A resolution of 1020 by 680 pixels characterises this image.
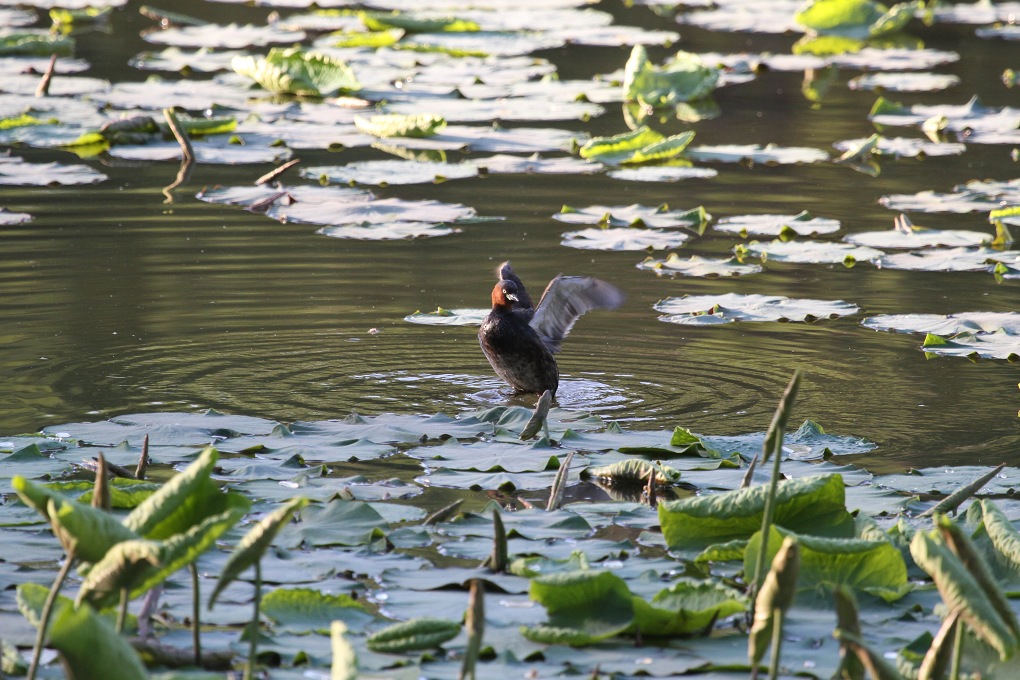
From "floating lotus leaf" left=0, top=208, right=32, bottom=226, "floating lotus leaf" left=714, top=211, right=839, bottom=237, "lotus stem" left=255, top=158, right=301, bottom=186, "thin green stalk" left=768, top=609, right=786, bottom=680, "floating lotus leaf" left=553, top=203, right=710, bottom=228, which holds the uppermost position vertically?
"thin green stalk" left=768, top=609, right=786, bottom=680

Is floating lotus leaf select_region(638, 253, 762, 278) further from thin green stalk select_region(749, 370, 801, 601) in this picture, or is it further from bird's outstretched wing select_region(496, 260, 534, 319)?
thin green stalk select_region(749, 370, 801, 601)

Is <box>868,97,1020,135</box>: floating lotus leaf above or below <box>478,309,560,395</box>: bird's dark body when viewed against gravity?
above

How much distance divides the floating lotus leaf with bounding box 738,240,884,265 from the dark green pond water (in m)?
0.13

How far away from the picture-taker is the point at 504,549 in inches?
138

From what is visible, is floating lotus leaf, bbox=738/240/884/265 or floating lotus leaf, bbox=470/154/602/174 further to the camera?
floating lotus leaf, bbox=470/154/602/174

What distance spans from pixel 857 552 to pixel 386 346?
11.0 ft

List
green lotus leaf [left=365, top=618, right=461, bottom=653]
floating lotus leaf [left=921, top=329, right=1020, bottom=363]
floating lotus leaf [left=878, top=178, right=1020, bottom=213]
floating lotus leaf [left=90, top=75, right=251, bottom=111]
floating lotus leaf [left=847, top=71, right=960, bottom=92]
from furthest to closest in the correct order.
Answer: floating lotus leaf [left=847, top=71, right=960, bottom=92], floating lotus leaf [left=90, top=75, right=251, bottom=111], floating lotus leaf [left=878, top=178, right=1020, bottom=213], floating lotus leaf [left=921, top=329, right=1020, bottom=363], green lotus leaf [left=365, top=618, right=461, bottom=653]

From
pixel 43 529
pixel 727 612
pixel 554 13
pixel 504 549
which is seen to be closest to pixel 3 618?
pixel 43 529

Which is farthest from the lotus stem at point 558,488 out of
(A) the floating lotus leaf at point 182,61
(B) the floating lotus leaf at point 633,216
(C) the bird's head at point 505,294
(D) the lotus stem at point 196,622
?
(A) the floating lotus leaf at point 182,61

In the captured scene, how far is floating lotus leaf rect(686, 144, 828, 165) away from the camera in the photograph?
10.2 meters

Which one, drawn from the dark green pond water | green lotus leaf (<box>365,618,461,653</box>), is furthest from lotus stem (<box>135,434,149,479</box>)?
green lotus leaf (<box>365,618,461,653</box>)

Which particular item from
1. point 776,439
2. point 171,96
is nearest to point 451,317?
point 776,439

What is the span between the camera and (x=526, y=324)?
20.1 feet

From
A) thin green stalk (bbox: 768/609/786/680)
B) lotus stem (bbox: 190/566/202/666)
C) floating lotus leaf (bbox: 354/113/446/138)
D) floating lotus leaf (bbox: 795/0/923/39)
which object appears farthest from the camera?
floating lotus leaf (bbox: 795/0/923/39)
